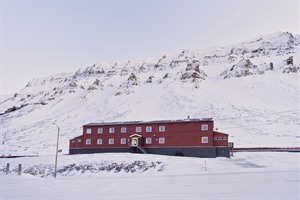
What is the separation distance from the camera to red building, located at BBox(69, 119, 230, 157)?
51131 millimetres

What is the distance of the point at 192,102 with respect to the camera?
365 ft

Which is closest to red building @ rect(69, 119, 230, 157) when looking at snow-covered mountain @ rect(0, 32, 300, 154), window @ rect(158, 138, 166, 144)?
window @ rect(158, 138, 166, 144)

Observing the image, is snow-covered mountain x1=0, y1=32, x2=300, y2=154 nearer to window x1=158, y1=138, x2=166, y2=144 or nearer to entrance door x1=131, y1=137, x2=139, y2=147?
window x1=158, y1=138, x2=166, y2=144

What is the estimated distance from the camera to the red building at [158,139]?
168 feet

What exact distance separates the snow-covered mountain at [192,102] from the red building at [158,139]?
51.9ft

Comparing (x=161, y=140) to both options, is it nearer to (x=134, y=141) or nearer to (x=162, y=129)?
(x=162, y=129)

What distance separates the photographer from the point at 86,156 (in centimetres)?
4844

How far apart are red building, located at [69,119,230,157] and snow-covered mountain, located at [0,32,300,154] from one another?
15820 millimetres

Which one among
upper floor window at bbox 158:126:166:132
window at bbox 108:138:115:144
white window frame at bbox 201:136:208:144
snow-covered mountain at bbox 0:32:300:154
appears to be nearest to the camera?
white window frame at bbox 201:136:208:144

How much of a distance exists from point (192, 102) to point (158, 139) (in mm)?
57539

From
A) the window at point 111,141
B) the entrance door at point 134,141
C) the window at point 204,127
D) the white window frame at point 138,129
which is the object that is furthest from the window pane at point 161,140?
the window at point 111,141

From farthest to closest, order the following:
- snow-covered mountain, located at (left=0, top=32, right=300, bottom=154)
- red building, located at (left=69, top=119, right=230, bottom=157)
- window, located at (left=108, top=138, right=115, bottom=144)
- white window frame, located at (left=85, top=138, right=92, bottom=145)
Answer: snow-covered mountain, located at (left=0, top=32, right=300, bottom=154) → white window frame, located at (left=85, top=138, right=92, bottom=145) → window, located at (left=108, top=138, right=115, bottom=144) → red building, located at (left=69, top=119, right=230, bottom=157)

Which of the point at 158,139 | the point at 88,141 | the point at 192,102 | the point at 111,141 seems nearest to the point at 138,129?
the point at 158,139

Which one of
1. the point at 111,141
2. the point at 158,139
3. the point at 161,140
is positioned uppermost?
the point at 158,139
